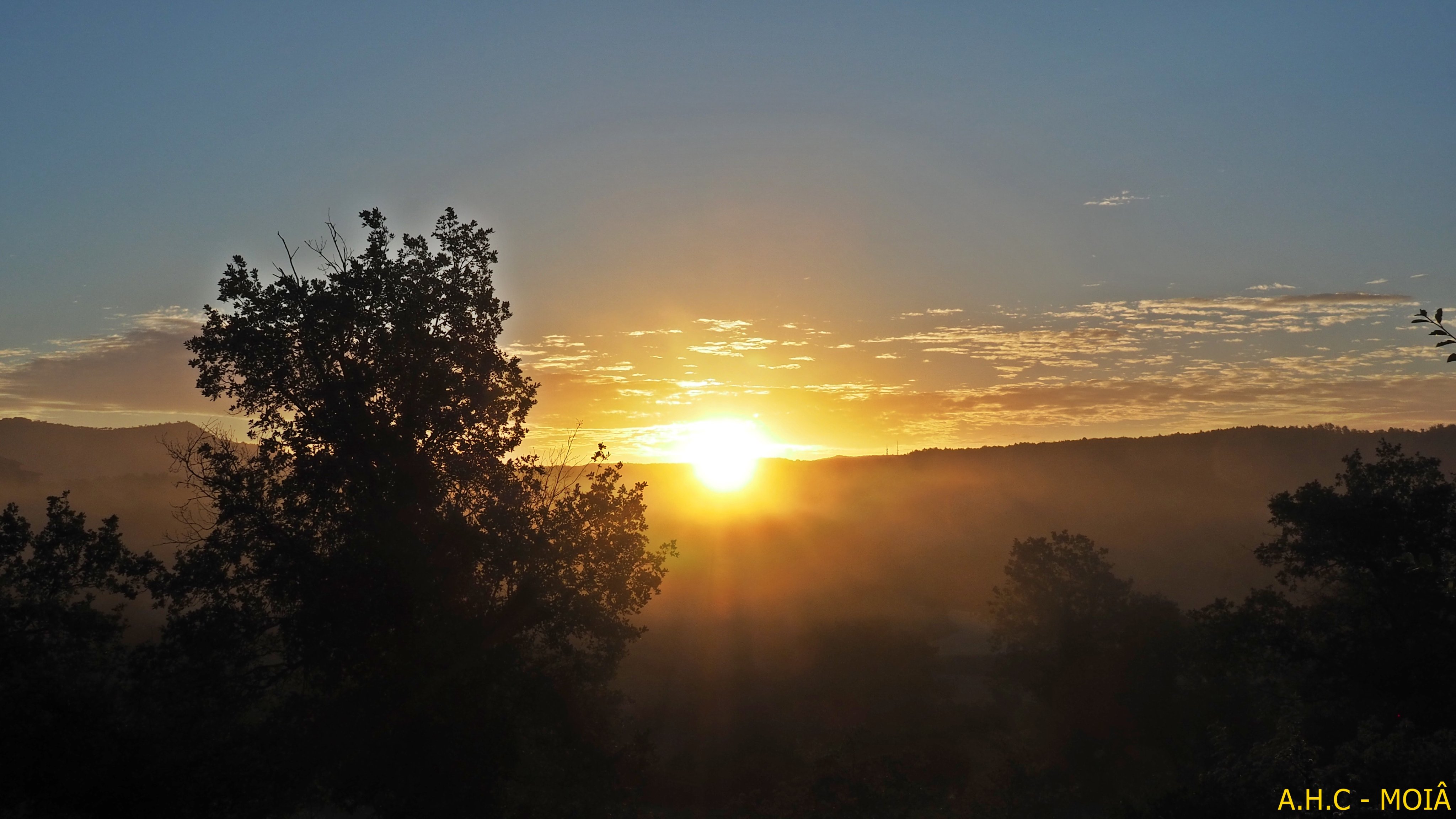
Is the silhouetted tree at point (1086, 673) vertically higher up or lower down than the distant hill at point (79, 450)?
lower down

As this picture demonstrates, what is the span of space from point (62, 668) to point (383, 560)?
27.0 ft

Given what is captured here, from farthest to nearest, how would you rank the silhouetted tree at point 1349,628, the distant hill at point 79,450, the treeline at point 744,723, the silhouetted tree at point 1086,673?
the distant hill at point 79,450, the silhouetted tree at point 1086,673, the silhouetted tree at point 1349,628, the treeline at point 744,723

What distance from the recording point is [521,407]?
67.4 feet

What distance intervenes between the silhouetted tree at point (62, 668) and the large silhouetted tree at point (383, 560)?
1.79 meters

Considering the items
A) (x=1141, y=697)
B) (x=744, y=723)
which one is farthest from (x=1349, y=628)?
(x=744, y=723)

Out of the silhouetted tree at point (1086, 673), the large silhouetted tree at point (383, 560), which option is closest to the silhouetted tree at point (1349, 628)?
the silhouetted tree at point (1086, 673)

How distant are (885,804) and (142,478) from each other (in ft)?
399

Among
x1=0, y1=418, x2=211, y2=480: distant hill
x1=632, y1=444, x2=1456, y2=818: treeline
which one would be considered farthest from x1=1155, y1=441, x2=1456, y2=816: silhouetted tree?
x1=0, y1=418, x2=211, y2=480: distant hill

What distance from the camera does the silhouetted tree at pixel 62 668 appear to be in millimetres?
17156

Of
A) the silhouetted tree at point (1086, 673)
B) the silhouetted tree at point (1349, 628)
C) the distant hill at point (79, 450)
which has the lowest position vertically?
the silhouetted tree at point (1086, 673)

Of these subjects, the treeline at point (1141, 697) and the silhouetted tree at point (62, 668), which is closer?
the silhouetted tree at point (62, 668)

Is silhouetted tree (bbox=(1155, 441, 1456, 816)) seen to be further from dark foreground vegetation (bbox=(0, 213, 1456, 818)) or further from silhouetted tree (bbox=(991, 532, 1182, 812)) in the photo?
silhouetted tree (bbox=(991, 532, 1182, 812))

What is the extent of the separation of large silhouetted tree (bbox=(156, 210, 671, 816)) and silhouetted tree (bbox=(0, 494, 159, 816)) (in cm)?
179

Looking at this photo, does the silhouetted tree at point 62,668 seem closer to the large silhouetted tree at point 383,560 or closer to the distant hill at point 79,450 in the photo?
the large silhouetted tree at point 383,560
